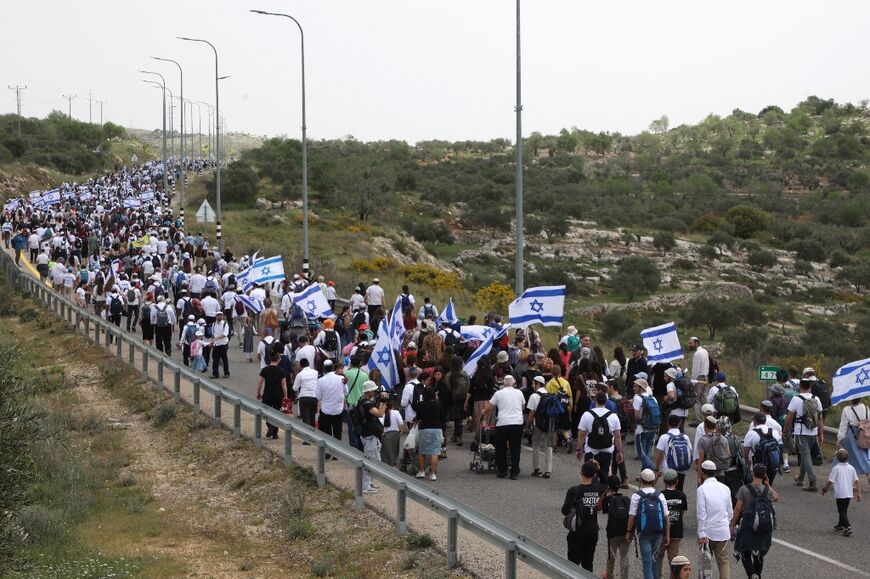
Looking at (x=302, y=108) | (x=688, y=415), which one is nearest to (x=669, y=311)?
(x=302, y=108)

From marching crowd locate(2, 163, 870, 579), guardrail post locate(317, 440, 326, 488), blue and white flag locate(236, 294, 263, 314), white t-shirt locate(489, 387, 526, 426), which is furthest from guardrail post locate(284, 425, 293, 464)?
blue and white flag locate(236, 294, 263, 314)

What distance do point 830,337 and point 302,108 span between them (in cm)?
2085

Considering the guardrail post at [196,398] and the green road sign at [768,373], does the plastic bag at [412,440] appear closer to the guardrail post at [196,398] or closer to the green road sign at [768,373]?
the green road sign at [768,373]

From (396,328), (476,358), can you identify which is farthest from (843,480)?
(396,328)

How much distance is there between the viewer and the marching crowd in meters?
11.0

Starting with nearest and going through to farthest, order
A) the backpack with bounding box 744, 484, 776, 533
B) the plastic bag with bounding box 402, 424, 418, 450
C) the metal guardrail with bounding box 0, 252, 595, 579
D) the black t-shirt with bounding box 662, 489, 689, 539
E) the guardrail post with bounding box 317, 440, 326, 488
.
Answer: the metal guardrail with bounding box 0, 252, 595, 579 → the black t-shirt with bounding box 662, 489, 689, 539 → the backpack with bounding box 744, 484, 776, 533 → the guardrail post with bounding box 317, 440, 326, 488 → the plastic bag with bounding box 402, 424, 418, 450

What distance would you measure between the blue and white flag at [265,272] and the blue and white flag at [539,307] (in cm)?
780

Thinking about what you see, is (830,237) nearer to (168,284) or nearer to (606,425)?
(168,284)

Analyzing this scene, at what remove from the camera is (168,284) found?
109 ft

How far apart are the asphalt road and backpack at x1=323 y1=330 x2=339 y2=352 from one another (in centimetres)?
445

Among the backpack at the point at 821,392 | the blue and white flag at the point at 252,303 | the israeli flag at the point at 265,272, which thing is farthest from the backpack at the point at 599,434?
the israeli flag at the point at 265,272

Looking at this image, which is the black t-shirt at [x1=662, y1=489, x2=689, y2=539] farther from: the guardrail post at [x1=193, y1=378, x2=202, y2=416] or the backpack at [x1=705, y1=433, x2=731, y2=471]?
the guardrail post at [x1=193, y1=378, x2=202, y2=416]

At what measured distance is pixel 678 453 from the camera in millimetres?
12852

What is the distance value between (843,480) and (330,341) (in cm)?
1042
